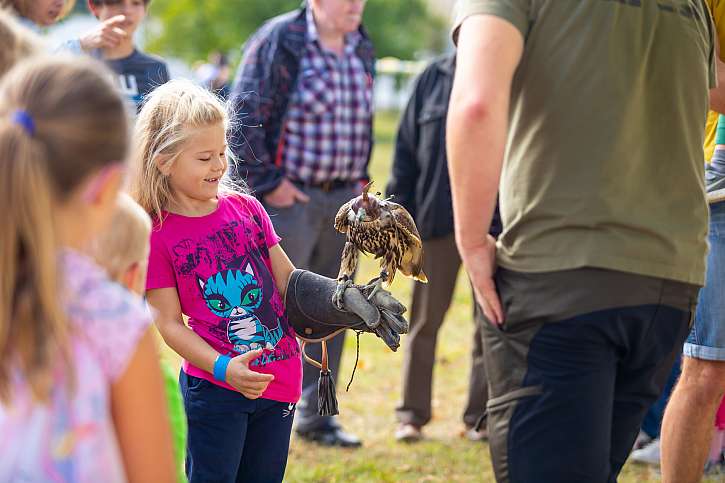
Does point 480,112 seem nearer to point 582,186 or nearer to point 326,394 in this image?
Result: point 582,186

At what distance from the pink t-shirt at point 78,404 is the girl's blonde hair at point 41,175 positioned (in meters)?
0.03

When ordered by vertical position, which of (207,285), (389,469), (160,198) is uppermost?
(160,198)

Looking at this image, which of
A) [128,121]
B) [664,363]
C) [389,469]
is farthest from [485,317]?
[389,469]

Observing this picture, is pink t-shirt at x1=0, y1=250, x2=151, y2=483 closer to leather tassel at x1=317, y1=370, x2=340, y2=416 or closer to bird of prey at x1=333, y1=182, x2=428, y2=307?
bird of prey at x1=333, y1=182, x2=428, y2=307

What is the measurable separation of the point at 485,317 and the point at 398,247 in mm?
332

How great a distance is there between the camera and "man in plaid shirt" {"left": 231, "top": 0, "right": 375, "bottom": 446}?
15.3ft

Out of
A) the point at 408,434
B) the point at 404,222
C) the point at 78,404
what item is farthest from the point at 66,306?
the point at 408,434

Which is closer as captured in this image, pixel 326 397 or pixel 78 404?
pixel 78 404

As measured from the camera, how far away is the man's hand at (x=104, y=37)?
12.2ft

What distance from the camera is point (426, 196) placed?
4934mm

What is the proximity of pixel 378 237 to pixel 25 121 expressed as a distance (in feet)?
4.18

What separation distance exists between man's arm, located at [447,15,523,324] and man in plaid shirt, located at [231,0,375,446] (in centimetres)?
238

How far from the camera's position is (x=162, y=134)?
2717mm

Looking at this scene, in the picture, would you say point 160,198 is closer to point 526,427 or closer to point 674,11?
point 526,427
